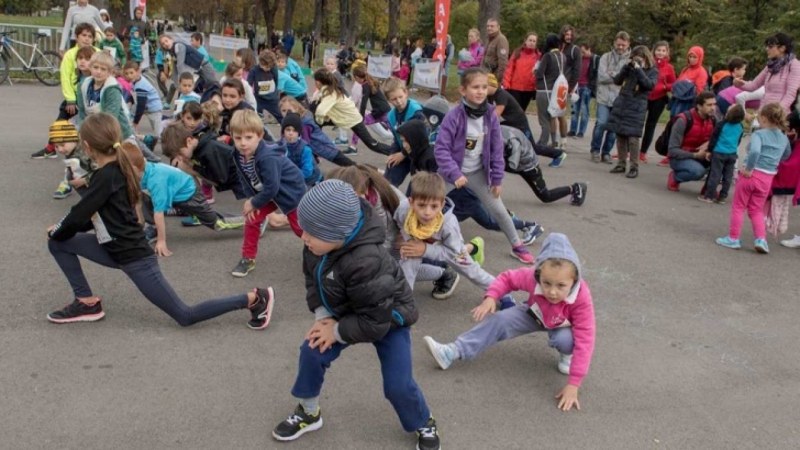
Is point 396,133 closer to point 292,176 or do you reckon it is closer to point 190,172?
point 292,176

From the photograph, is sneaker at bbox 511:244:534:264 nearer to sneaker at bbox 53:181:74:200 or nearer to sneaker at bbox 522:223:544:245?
sneaker at bbox 522:223:544:245

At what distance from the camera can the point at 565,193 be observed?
756 centimetres

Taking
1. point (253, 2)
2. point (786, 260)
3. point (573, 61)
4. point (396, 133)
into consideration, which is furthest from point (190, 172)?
point (253, 2)

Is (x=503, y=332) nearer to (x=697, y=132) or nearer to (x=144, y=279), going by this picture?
(x=144, y=279)

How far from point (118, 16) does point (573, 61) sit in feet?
129

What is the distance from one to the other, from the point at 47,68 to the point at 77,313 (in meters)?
12.9

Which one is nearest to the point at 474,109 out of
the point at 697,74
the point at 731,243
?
the point at 731,243

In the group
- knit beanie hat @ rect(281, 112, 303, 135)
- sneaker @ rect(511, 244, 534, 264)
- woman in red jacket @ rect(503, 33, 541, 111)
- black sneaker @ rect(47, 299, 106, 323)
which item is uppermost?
woman in red jacket @ rect(503, 33, 541, 111)

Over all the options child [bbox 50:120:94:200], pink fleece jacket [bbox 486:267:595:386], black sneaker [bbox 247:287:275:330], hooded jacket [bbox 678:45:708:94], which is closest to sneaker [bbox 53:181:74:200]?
child [bbox 50:120:94:200]

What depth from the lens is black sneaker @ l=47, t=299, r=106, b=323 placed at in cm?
423

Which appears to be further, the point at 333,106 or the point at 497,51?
the point at 497,51

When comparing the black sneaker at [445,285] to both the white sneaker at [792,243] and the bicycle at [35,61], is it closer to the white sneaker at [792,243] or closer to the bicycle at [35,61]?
the white sneaker at [792,243]

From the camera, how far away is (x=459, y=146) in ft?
18.3

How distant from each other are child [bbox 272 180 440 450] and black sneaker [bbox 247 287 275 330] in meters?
1.17
